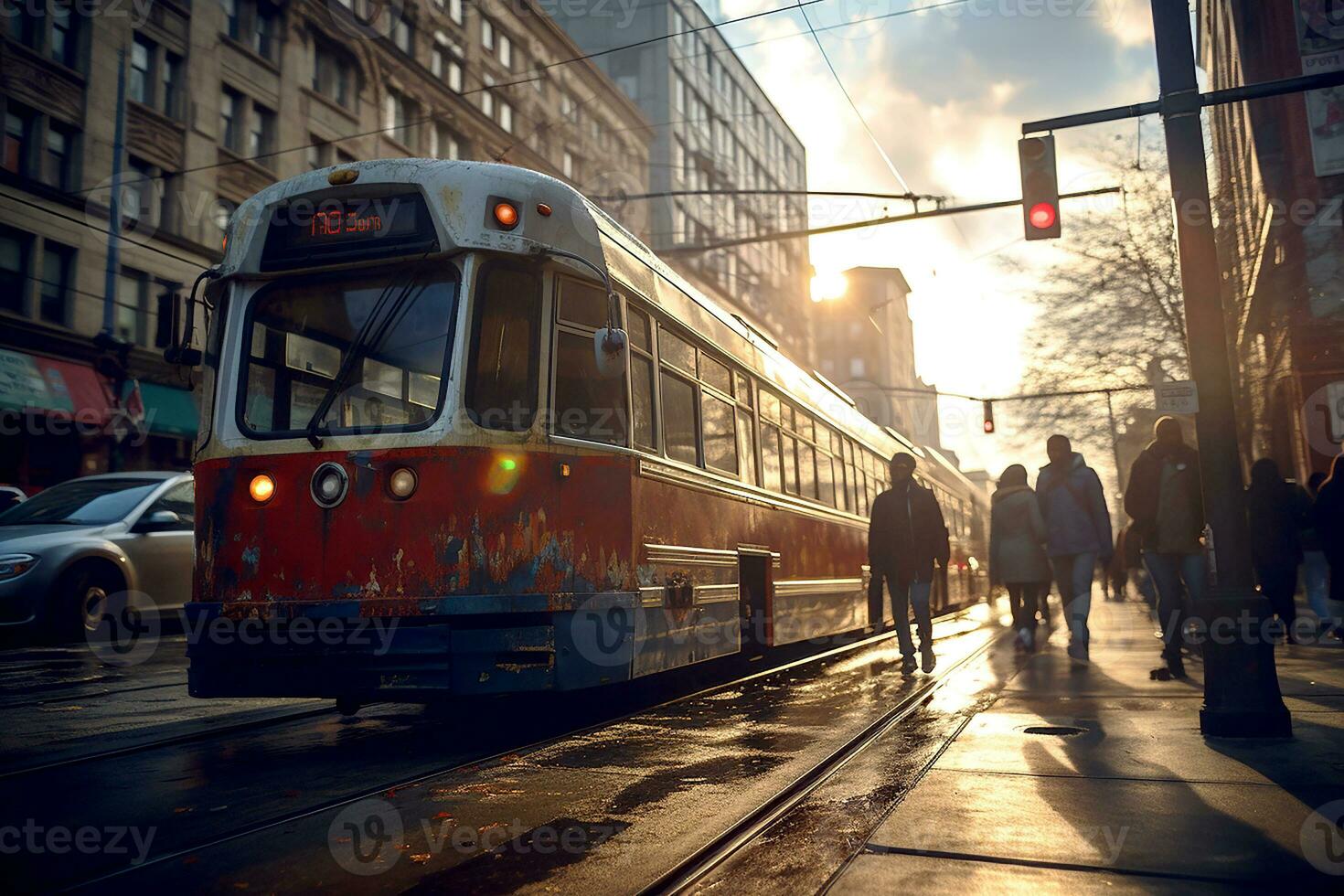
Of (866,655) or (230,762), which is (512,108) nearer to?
(866,655)

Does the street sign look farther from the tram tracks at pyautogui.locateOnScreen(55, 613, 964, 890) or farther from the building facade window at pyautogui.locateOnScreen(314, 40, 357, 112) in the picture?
the building facade window at pyautogui.locateOnScreen(314, 40, 357, 112)

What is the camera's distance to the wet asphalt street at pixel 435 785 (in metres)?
3.71

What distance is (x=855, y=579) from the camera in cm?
1446

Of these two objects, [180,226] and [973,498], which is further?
[973,498]

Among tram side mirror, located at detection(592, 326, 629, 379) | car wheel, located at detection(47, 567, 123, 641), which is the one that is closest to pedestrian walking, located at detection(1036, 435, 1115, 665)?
tram side mirror, located at detection(592, 326, 629, 379)

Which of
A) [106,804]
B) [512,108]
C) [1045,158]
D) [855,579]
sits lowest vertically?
[106,804]

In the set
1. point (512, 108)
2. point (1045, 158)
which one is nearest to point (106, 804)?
point (1045, 158)

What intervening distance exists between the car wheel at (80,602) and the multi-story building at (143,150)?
1033 centimetres

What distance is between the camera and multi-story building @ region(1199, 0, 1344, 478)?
60.5 feet

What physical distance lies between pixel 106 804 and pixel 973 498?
31.1 m

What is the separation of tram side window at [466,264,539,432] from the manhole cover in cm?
314
